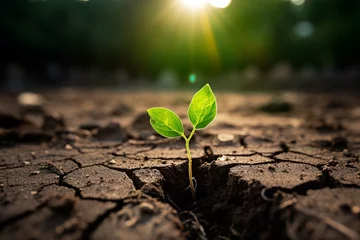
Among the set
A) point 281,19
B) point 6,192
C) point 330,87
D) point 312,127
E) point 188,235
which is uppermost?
point 281,19

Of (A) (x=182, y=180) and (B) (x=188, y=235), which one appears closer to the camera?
(B) (x=188, y=235)

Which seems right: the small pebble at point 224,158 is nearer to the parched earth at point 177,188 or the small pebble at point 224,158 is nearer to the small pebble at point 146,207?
the parched earth at point 177,188

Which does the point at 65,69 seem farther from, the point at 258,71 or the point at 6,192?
the point at 6,192

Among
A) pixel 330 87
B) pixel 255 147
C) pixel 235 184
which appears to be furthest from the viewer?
pixel 330 87

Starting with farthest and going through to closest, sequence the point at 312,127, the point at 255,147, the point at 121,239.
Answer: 1. the point at 312,127
2. the point at 255,147
3. the point at 121,239

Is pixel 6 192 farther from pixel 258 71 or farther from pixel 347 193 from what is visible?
pixel 258 71

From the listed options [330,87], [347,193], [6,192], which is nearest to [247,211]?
[347,193]

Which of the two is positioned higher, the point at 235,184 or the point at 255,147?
the point at 255,147
